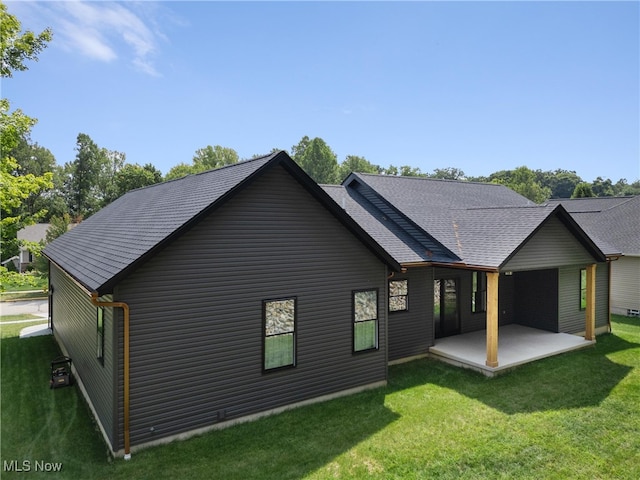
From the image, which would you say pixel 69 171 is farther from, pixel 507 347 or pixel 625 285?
pixel 625 285

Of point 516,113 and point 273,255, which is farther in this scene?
point 516,113

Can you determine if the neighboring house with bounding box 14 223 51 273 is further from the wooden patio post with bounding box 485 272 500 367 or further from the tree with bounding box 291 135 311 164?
the tree with bounding box 291 135 311 164

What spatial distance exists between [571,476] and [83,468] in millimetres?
7891

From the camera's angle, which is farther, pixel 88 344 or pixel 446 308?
pixel 446 308

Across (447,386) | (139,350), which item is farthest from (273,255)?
(447,386)

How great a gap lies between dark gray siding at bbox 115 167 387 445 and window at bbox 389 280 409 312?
5.96 ft

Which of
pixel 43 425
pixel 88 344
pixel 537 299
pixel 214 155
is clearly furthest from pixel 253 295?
pixel 214 155

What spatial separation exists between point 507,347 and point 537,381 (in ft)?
7.53

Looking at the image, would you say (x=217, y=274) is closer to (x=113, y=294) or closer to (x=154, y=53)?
(x=113, y=294)

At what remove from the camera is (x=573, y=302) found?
14.2 meters

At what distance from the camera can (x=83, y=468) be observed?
6262 millimetres

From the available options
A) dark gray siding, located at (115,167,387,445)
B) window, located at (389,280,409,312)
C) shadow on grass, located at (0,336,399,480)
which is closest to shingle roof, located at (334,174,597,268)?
window, located at (389,280,409,312)

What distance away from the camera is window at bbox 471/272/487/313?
13.7 meters

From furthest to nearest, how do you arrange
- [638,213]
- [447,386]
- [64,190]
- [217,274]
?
[64,190], [638,213], [447,386], [217,274]
